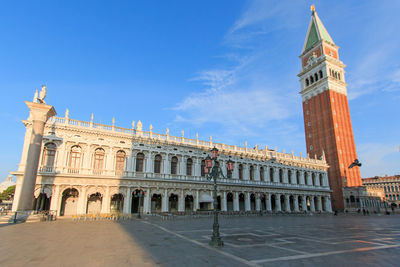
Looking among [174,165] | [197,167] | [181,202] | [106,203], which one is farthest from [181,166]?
[106,203]

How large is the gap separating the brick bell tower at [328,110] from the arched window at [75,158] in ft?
161

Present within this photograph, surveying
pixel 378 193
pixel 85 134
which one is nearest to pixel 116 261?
pixel 85 134

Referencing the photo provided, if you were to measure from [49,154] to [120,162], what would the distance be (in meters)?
8.03

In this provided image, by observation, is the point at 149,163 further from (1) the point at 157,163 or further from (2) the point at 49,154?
(2) the point at 49,154

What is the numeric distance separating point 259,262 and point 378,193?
65974mm

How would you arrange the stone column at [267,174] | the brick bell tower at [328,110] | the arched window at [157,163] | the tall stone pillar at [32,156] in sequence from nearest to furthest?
the tall stone pillar at [32,156]
the arched window at [157,163]
the stone column at [267,174]
the brick bell tower at [328,110]

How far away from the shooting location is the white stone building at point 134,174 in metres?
27.3

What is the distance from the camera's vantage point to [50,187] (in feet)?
85.9

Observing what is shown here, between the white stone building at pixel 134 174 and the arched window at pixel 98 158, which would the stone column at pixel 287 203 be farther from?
the arched window at pixel 98 158

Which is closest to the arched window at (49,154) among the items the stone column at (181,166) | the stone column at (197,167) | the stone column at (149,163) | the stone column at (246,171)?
the stone column at (149,163)

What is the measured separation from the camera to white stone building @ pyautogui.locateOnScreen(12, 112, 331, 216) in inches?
1074

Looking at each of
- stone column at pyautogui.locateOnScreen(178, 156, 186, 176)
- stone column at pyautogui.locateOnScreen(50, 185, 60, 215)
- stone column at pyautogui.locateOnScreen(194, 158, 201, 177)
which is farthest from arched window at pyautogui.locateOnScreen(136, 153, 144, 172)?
stone column at pyautogui.locateOnScreen(50, 185, 60, 215)

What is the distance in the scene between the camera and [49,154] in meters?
27.3

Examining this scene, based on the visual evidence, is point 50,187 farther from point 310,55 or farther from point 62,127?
point 310,55
